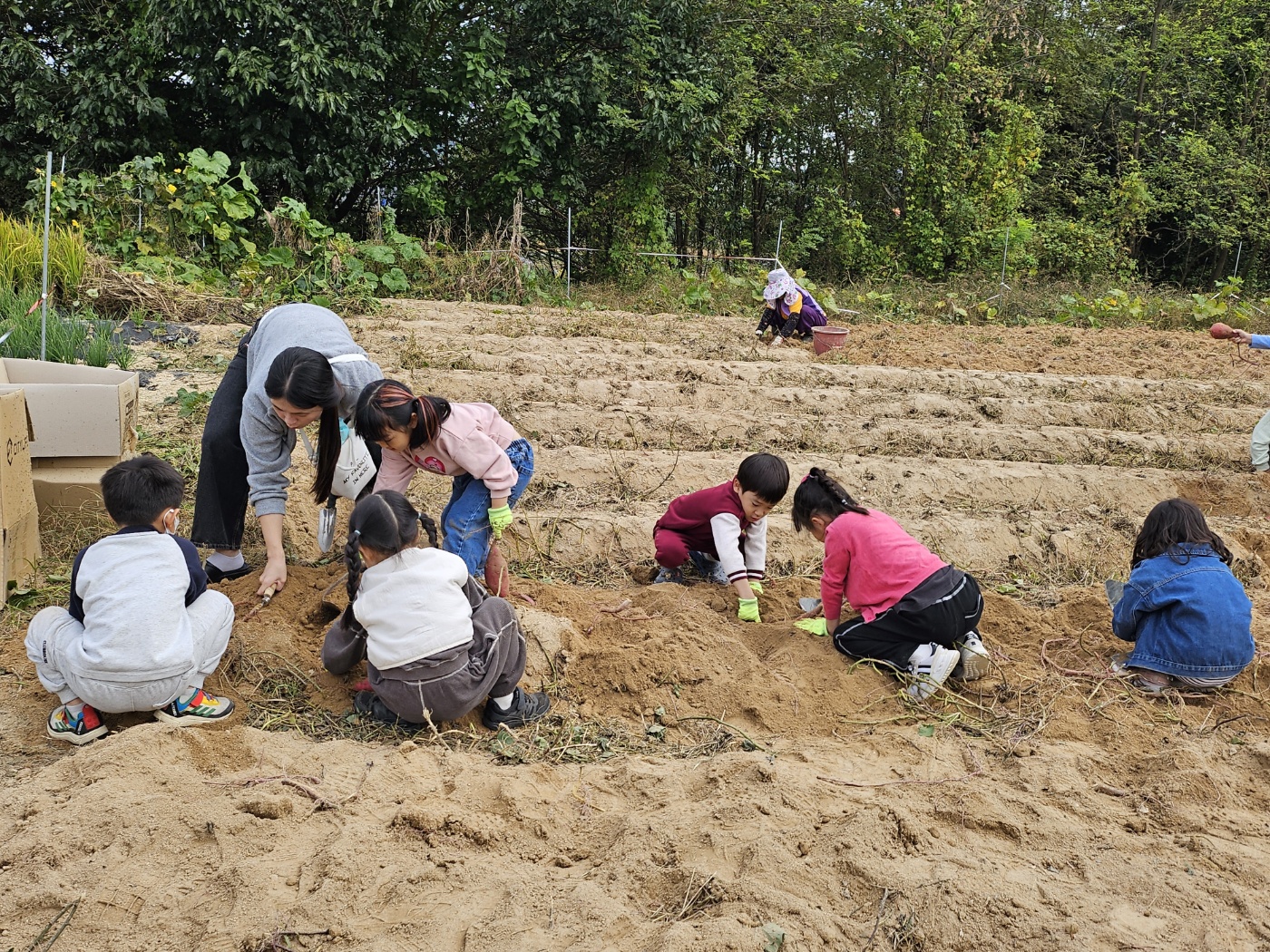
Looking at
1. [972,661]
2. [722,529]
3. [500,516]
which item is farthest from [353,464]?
[972,661]

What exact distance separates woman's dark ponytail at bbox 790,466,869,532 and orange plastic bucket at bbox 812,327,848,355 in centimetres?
599

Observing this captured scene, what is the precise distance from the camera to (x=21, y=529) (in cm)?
439

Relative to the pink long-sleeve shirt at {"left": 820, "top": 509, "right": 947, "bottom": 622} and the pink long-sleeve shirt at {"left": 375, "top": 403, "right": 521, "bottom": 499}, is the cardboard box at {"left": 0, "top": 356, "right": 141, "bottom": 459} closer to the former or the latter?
the pink long-sleeve shirt at {"left": 375, "top": 403, "right": 521, "bottom": 499}

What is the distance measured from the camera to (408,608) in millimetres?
3260

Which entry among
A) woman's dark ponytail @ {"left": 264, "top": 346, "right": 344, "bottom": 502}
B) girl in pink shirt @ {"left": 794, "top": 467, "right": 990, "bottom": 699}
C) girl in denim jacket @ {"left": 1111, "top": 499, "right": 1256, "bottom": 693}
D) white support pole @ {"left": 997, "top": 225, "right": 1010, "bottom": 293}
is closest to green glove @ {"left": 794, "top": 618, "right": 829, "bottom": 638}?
girl in pink shirt @ {"left": 794, "top": 467, "right": 990, "bottom": 699}

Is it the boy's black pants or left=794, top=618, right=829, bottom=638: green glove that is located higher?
the boy's black pants

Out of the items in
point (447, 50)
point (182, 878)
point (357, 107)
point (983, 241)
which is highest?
point (447, 50)

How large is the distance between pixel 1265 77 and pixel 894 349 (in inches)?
536

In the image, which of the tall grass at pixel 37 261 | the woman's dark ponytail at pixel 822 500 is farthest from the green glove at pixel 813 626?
the tall grass at pixel 37 261

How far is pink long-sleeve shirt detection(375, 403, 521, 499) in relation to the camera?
3898mm

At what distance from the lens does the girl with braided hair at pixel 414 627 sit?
10.6 feet

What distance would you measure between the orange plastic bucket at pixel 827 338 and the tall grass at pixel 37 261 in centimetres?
651

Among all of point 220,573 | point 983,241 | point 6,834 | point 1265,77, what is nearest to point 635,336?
point 220,573

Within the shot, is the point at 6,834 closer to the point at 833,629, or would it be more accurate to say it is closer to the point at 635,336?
the point at 833,629
